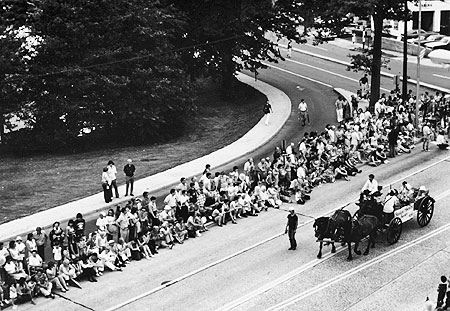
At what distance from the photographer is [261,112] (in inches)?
1898

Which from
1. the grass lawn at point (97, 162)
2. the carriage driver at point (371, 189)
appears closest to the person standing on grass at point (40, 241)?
the grass lawn at point (97, 162)

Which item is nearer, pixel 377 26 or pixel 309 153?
pixel 309 153

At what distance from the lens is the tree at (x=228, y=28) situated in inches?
1892

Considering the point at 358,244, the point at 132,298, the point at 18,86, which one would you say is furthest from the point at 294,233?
the point at 18,86

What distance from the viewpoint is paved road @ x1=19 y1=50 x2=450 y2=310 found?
21.7 metres

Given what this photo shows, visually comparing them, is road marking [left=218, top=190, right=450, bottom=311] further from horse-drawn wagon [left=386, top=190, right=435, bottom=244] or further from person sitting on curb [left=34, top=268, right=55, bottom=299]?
person sitting on curb [left=34, top=268, right=55, bottom=299]

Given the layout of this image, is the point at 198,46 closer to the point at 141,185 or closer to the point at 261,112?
the point at 261,112

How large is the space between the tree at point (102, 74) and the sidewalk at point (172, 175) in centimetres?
484

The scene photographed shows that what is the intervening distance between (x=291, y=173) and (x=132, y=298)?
11203mm

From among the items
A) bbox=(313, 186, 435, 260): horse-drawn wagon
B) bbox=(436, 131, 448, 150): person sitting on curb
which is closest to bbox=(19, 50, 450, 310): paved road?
bbox=(313, 186, 435, 260): horse-drawn wagon

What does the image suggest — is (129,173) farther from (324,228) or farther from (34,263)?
(324,228)

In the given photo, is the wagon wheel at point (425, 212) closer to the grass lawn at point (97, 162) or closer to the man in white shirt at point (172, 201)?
the man in white shirt at point (172, 201)

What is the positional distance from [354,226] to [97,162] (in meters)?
18.7

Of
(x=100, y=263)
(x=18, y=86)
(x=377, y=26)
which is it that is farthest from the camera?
(x=377, y=26)
